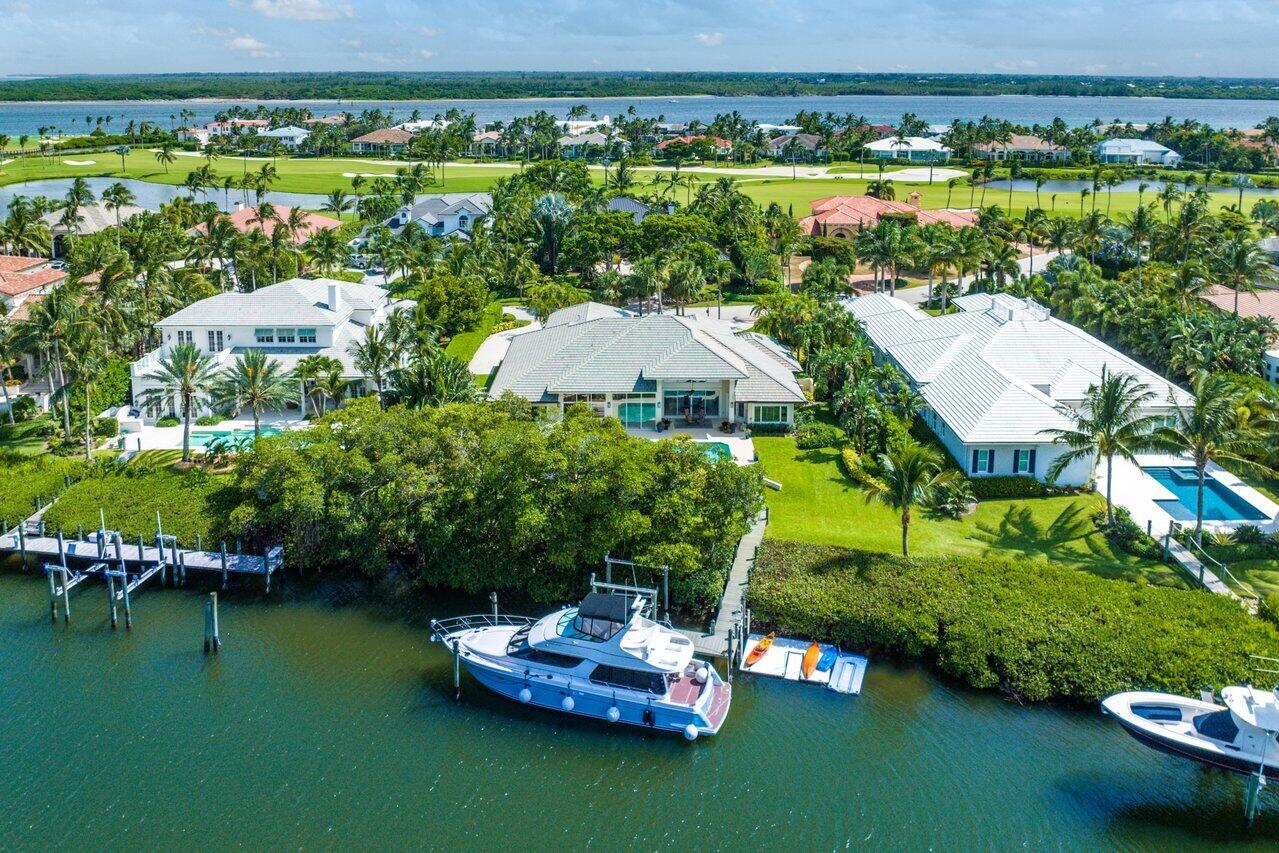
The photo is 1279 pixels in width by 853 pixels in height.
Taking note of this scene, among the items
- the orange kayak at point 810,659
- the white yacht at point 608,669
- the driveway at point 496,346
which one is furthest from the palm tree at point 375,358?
the orange kayak at point 810,659

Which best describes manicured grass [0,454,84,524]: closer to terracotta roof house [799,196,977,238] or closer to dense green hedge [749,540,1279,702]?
dense green hedge [749,540,1279,702]

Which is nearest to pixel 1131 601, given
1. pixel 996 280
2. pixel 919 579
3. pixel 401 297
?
pixel 919 579

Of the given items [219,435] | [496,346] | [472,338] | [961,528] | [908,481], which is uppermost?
[908,481]

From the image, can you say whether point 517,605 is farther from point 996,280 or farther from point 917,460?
point 996,280

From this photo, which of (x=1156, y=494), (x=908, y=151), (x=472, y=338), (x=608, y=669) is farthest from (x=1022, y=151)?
(x=608, y=669)

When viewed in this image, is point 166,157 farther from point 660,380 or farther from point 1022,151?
point 1022,151

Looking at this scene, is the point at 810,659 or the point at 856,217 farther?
the point at 856,217

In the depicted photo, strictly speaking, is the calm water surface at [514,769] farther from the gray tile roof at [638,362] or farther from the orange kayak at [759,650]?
the gray tile roof at [638,362]

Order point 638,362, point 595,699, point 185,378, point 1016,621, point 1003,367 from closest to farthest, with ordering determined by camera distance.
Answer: point 595,699 < point 1016,621 < point 185,378 < point 1003,367 < point 638,362
